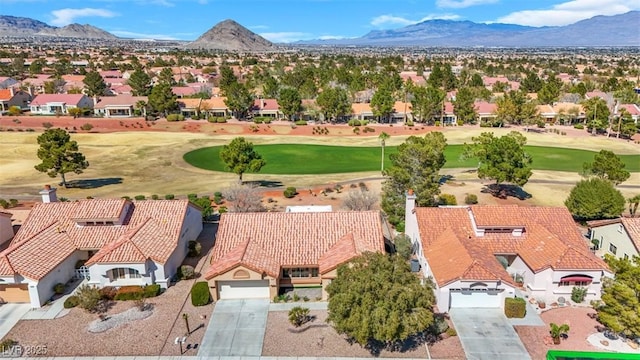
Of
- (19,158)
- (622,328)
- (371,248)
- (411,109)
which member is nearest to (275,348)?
Result: (371,248)

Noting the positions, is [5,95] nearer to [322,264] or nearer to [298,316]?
[322,264]

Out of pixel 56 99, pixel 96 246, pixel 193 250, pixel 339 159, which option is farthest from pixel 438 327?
pixel 56 99

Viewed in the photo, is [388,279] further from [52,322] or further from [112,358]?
[52,322]

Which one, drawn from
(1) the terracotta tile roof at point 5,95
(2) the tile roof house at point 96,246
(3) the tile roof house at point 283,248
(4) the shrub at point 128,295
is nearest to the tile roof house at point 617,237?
(3) the tile roof house at point 283,248

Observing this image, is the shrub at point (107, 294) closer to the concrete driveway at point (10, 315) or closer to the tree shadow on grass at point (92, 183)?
the concrete driveway at point (10, 315)

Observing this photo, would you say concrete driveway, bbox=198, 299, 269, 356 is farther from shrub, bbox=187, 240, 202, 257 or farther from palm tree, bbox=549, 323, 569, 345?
palm tree, bbox=549, 323, 569, 345

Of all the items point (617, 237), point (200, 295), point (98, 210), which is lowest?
point (200, 295)
